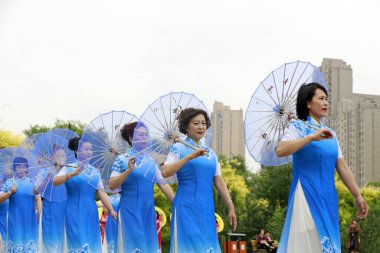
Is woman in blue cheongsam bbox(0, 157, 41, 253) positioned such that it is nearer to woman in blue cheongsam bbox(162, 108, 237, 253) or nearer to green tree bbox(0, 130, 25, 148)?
woman in blue cheongsam bbox(162, 108, 237, 253)

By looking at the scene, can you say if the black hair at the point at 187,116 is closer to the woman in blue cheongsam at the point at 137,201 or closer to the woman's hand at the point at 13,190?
the woman in blue cheongsam at the point at 137,201

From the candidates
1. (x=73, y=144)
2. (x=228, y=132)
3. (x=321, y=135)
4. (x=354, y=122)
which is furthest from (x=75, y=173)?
(x=228, y=132)

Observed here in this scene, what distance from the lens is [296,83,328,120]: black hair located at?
18.7ft

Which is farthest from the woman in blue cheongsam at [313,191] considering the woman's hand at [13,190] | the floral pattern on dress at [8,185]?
the floral pattern on dress at [8,185]

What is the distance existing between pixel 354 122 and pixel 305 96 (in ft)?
222

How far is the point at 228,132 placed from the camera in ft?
252

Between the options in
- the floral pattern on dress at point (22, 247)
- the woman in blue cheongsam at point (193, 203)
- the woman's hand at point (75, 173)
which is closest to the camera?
the woman in blue cheongsam at point (193, 203)

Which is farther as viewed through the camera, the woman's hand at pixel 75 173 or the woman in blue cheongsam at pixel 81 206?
the woman in blue cheongsam at pixel 81 206

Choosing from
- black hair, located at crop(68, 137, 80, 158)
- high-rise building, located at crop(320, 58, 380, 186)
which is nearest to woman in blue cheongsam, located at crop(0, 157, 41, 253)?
black hair, located at crop(68, 137, 80, 158)

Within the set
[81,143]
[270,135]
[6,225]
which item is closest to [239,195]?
[6,225]

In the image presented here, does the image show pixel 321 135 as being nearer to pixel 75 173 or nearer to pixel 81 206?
pixel 75 173

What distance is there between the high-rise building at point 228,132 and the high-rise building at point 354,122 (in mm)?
10065

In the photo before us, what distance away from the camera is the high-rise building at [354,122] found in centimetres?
7006

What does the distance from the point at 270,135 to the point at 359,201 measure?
1.02 meters
